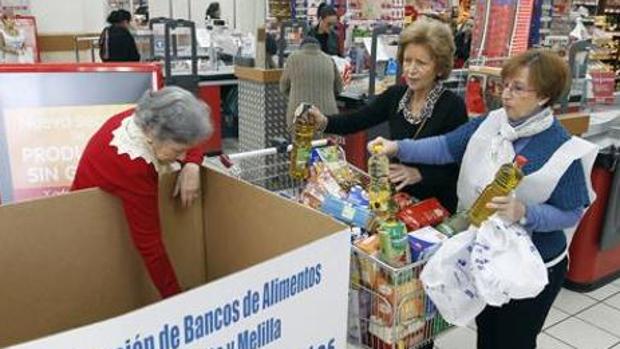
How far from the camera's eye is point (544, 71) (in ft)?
5.42

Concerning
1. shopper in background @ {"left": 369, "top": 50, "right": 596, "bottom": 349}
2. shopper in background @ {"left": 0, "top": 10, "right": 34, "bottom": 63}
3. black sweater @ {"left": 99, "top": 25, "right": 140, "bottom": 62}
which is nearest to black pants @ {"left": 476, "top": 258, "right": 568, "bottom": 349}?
shopper in background @ {"left": 369, "top": 50, "right": 596, "bottom": 349}

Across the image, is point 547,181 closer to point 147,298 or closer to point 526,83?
point 526,83

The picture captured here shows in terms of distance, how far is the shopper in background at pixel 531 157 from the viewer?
159cm

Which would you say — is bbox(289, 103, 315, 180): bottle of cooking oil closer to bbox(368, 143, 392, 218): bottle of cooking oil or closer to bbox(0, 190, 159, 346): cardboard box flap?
bbox(368, 143, 392, 218): bottle of cooking oil

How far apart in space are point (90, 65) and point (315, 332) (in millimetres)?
1328

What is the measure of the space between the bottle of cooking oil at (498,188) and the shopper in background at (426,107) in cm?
40

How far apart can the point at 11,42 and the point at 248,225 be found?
30.2 ft

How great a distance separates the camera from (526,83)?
5.45 feet

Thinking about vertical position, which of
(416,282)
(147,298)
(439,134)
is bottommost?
(147,298)

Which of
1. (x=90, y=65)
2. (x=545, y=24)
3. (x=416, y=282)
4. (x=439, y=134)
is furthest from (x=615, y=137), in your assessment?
(x=90, y=65)

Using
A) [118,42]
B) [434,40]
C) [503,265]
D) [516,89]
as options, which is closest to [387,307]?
[503,265]

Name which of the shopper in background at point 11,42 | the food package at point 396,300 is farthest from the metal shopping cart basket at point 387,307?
the shopper in background at point 11,42

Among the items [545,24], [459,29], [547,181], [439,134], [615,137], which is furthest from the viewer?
[459,29]

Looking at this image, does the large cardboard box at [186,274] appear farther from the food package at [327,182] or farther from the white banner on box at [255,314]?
the food package at [327,182]
